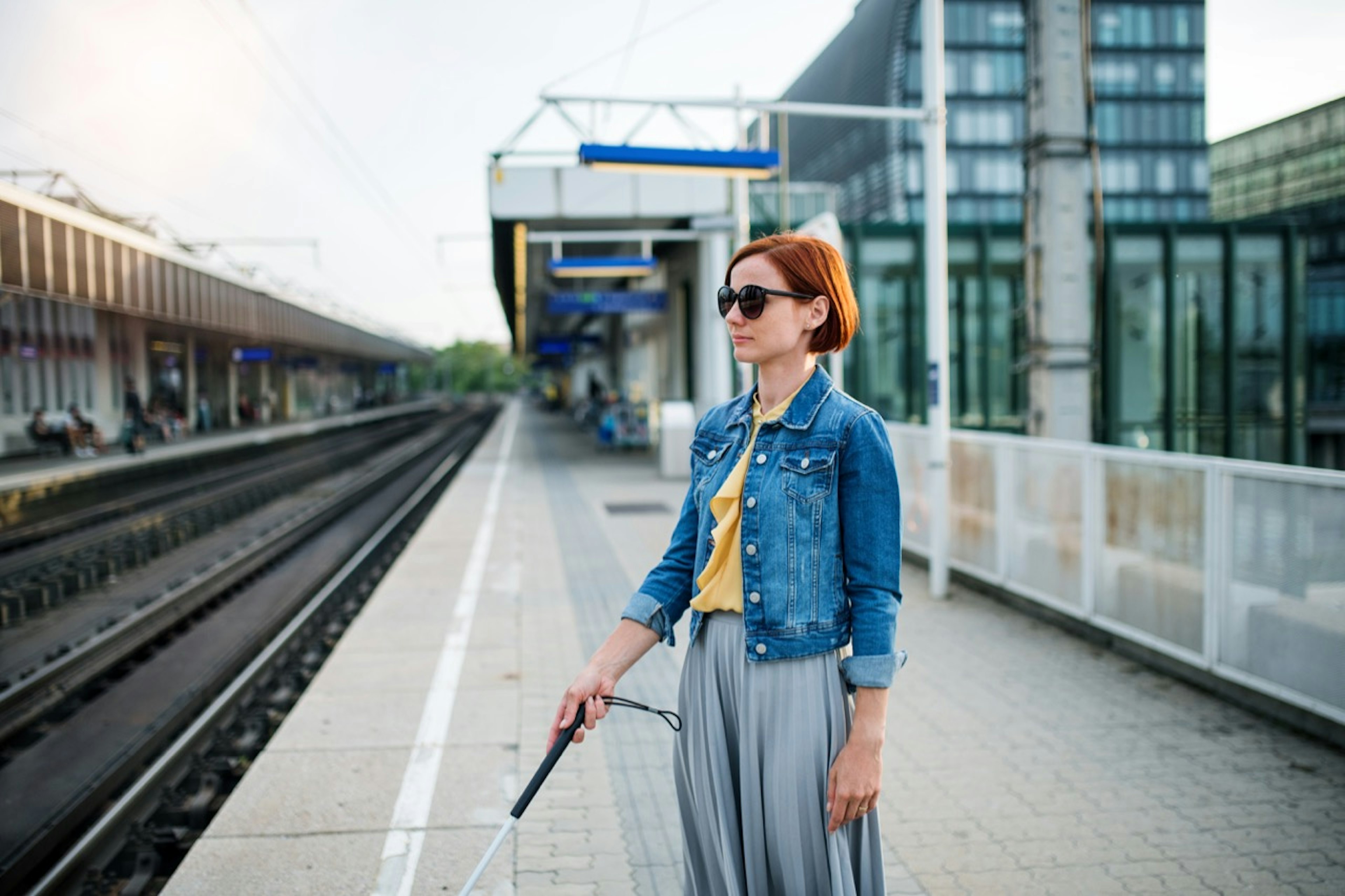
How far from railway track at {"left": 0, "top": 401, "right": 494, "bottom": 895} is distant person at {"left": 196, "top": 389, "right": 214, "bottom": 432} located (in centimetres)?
3277

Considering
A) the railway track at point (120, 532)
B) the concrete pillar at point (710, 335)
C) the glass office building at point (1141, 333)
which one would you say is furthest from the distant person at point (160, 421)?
the glass office building at point (1141, 333)

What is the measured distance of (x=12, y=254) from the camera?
1580 cm

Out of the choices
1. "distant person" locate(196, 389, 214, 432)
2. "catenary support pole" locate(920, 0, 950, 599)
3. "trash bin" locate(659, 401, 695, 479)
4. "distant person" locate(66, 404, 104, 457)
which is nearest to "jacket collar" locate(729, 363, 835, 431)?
"catenary support pole" locate(920, 0, 950, 599)

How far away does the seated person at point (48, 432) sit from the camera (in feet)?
87.9

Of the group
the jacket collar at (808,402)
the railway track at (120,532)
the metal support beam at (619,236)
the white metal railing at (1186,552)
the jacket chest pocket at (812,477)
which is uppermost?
A: the metal support beam at (619,236)

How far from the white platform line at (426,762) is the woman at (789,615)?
5.61 ft

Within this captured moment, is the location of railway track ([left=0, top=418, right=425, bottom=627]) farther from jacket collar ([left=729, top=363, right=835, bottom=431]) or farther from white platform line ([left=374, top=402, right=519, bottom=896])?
jacket collar ([left=729, top=363, right=835, bottom=431])

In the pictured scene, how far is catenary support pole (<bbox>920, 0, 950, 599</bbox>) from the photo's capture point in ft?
25.7

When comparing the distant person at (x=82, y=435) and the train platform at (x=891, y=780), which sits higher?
the distant person at (x=82, y=435)

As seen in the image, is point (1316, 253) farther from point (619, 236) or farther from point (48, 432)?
point (48, 432)

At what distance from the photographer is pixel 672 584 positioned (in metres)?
2.38

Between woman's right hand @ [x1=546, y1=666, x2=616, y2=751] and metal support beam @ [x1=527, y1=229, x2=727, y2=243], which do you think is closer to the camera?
woman's right hand @ [x1=546, y1=666, x2=616, y2=751]

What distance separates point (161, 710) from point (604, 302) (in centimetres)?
1611

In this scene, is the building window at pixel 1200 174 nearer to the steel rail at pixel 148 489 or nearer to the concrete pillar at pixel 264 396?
the steel rail at pixel 148 489
